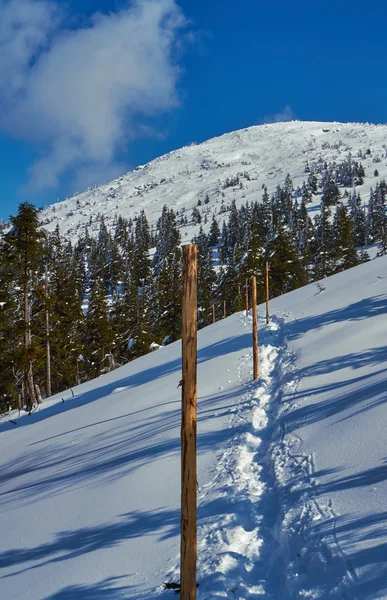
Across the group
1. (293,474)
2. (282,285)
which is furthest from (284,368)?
(282,285)

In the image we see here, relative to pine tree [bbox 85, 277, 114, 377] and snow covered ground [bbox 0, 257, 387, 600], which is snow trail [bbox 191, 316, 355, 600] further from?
pine tree [bbox 85, 277, 114, 377]

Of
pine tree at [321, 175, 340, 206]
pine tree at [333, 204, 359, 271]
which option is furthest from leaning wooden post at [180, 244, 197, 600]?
pine tree at [321, 175, 340, 206]

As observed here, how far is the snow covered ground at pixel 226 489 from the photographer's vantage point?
4480 mm

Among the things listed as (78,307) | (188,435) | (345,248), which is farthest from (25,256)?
(345,248)

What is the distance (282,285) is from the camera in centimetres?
3978

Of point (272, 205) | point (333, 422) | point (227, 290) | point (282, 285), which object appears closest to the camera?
point (333, 422)

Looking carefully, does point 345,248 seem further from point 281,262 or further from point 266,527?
point 266,527

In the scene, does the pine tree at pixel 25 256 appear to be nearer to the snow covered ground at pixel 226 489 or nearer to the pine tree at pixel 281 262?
the snow covered ground at pixel 226 489

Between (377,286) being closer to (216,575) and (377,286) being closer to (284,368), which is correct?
(284,368)

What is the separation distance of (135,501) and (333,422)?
171 inches

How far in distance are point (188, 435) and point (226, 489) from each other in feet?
10.1

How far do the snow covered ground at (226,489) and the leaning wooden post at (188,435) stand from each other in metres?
0.74

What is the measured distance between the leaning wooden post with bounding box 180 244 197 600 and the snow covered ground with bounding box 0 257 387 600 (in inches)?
29.2

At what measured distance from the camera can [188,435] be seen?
409cm
